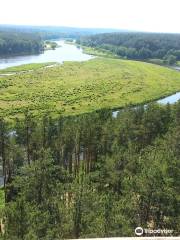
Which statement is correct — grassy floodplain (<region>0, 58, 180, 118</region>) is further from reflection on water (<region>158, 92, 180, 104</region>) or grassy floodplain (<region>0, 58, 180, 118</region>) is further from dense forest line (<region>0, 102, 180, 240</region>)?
dense forest line (<region>0, 102, 180, 240</region>)

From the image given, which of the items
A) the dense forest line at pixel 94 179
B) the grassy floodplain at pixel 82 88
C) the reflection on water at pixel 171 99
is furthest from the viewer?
the reflection on water at pixel 171 99

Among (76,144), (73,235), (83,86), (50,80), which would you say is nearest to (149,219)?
(73,235)

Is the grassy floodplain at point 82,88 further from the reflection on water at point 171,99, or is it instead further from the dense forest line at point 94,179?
the dense forest line at point 94,179

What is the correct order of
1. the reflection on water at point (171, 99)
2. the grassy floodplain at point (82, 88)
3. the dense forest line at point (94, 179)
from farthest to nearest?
the reflection on water at point (171, 99) → the grassy floodplain at point (82, 88) → the dense forest line at point (94, 179)

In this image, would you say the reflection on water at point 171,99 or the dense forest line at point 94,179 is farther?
the reflection on water at point 171,99

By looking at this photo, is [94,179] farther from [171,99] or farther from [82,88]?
[82,88]

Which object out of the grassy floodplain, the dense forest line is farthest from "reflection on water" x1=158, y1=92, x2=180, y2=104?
the dense forest line

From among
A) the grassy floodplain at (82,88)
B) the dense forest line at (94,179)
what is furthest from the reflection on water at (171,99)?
the dense forest line at (94,179)
